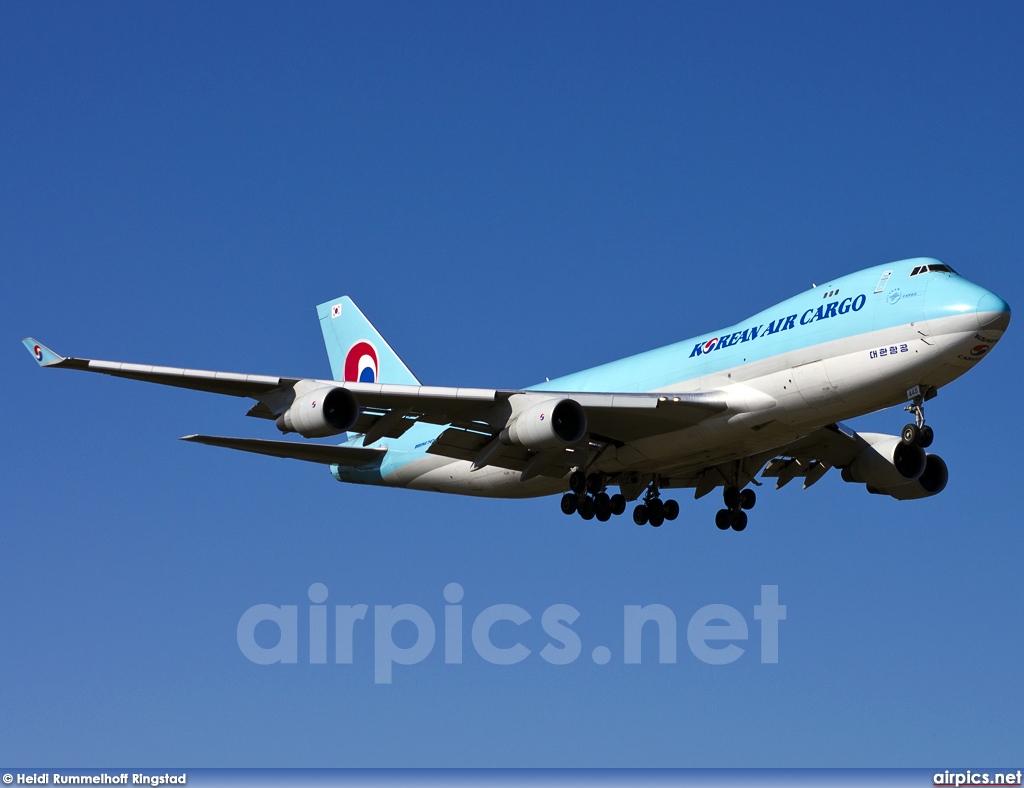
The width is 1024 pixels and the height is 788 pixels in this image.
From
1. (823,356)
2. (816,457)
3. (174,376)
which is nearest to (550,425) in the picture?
(823,356)

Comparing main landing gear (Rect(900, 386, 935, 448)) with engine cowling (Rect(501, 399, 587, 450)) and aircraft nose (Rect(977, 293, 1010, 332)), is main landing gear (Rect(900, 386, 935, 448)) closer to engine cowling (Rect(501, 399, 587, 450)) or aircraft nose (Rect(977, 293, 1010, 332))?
aircraft nose (Rect(977, 293, 1010, 332))

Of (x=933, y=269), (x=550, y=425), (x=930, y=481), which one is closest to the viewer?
(x=933, y=269)

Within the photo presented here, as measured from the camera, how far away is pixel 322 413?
27250 millimetres

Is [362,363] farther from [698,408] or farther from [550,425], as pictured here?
[698,408]

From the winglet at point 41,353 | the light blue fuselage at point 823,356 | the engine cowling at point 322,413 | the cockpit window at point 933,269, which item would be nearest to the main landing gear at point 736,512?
the light blue fuselage at point 823,356

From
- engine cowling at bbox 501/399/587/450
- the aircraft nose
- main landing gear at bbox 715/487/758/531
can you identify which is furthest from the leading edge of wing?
the aircraft nose

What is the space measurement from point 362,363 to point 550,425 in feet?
45.9

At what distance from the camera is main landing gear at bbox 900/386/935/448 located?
2692 centimetres

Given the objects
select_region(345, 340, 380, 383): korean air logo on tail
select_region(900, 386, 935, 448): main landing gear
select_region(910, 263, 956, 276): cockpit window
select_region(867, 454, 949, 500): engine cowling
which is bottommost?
select_region(900, 386, 935, 448): main landing gear

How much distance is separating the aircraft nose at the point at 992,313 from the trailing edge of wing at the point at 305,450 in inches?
692

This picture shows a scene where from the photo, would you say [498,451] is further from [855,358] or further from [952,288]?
[952,288]

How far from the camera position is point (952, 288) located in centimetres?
2608

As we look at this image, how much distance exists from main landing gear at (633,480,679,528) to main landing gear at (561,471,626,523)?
1.29 m

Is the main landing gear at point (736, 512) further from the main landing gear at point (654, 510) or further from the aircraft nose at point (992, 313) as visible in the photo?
the aircraft nose at point (992, 313)
